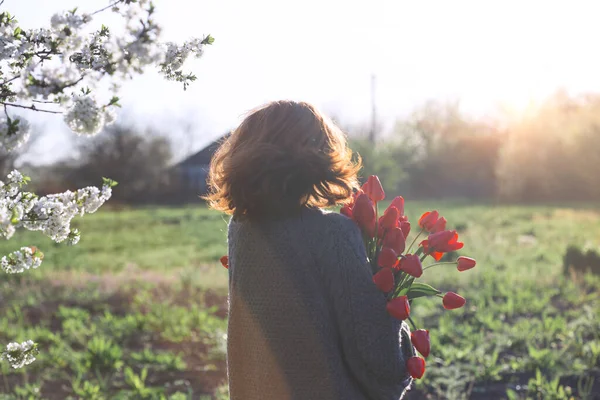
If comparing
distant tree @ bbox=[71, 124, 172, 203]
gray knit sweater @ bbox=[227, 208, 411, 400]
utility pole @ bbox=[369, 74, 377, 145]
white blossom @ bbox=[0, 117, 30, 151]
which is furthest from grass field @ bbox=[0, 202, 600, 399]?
utility pole @ bbox=[369, 74, 377, 145]

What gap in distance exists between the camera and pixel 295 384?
2174 mm

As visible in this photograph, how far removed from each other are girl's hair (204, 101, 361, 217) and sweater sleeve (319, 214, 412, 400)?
133 mm

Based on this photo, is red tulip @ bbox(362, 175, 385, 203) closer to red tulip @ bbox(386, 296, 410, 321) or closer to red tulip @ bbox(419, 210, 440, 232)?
red tulip @ bbox(419, 210, 440, 232)

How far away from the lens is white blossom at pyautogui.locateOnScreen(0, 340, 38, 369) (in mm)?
2611

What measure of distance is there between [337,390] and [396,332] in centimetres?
29

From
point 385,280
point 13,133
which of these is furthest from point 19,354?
point 385,280

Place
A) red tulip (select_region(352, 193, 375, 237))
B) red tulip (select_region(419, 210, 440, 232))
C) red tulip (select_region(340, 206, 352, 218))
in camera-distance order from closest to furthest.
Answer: red tulip (select_region(352, 193, 375, 237)) < red tulip (select_region(340, 206, 352, 218)) < red tulip (select_region(419, 210, 440, 232))

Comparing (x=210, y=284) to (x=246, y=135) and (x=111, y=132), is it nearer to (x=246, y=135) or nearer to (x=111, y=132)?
(x=246, y=135)

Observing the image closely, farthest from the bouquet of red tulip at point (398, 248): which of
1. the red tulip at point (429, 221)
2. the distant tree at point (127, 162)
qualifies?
the distant tree at point (127, 162)

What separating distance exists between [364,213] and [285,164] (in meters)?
0.37

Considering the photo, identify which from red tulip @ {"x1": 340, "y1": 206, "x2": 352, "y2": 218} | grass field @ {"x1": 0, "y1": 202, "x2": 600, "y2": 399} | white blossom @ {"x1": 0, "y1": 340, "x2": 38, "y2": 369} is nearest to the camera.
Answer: red tulip @ {"x1": 340, "y1": 206, "x2": 352, "y2": 218}

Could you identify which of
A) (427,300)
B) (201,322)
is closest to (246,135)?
(201,322)

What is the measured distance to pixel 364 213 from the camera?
7.23 ft

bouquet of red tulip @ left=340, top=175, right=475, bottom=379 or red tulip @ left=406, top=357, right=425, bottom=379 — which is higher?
bouquet of red tulip @ left=340, top=175, right=475, bottom=379
